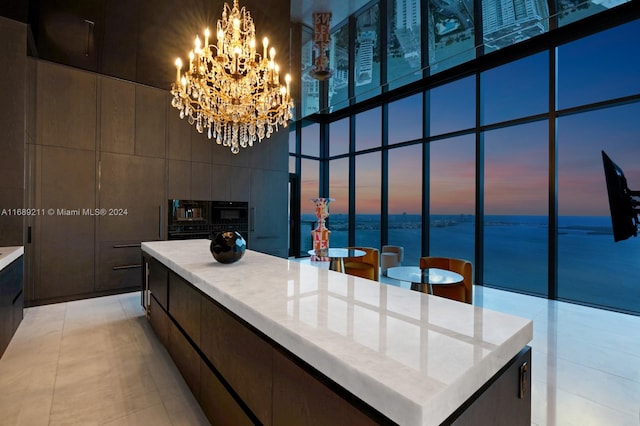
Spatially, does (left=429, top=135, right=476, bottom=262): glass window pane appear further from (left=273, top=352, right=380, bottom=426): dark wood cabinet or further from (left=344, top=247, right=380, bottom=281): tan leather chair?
(left=273, top=352, right=380, bottom=426): dark wood cabinet

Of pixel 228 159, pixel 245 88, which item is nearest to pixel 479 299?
pixel 245 88

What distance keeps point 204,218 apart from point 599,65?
8.29m

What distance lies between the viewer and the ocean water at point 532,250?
565cm

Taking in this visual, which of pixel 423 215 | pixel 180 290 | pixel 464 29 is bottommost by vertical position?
pixel 180 290

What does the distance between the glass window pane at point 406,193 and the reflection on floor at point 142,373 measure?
2.73 meters

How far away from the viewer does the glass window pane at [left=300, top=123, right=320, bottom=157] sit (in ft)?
24.8

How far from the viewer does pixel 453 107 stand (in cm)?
691

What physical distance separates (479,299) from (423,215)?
6.54 ft

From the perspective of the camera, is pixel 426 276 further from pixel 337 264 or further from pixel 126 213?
pixel 126 213

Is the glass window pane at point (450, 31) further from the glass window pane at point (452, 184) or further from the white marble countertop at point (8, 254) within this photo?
the white marble countertop at point (8, 254)

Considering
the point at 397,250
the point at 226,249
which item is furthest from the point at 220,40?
the point at 397,250

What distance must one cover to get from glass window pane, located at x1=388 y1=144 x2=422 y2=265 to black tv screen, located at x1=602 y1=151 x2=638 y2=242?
4285mm

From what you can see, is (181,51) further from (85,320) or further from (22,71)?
(85,320)

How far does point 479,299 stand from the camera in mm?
4062
